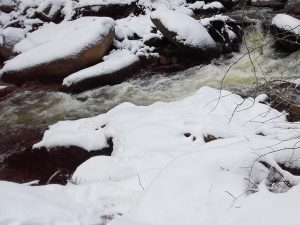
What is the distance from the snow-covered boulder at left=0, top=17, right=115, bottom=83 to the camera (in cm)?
709

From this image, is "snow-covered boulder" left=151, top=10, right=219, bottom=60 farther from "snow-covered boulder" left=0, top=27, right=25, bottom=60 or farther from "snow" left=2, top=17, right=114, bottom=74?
"snow-covered boulder" left=0, top=27, right=25, bottom=60

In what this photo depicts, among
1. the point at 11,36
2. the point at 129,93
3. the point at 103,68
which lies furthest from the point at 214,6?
the point at 11,36

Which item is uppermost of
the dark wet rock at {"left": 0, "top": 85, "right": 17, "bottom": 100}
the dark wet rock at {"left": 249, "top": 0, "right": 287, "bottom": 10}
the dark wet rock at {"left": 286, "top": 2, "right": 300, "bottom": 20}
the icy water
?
the dark wet rock at {"left": 286, "top": 2, "right": 300, "bottom": 20}

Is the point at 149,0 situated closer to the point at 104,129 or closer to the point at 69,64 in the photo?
the point at 69,64

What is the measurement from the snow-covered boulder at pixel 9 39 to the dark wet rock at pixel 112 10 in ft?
4.62

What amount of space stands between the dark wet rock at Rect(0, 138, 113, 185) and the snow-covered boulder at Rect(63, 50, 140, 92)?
198 cm

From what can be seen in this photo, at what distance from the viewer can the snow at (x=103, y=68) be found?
6762 millimetres

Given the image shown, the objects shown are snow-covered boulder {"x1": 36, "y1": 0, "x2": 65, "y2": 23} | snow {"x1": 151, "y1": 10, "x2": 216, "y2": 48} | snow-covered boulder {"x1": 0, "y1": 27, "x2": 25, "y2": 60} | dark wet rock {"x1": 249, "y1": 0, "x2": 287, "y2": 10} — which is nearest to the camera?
snow {"x1": 151, "y1": 10, "x2": 216, "y2": 48}

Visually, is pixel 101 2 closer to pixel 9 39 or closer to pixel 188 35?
pixel 9 39

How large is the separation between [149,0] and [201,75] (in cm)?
347

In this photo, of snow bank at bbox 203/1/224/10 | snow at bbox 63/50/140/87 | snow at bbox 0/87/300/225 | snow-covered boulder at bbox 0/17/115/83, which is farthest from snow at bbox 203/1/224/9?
snow at bbox 0/87/300/225

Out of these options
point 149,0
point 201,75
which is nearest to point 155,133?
point 201,75

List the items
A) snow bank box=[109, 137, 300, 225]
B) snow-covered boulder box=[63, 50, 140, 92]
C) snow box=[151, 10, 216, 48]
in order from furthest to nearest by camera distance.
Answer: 1. snow box=[151, 10, 216, 48]
2. snow-covered boulder box=[63, 50, 140, 92]
3. snow bank box=[109, 137, 300, 225]

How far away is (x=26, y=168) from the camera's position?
485 cm
